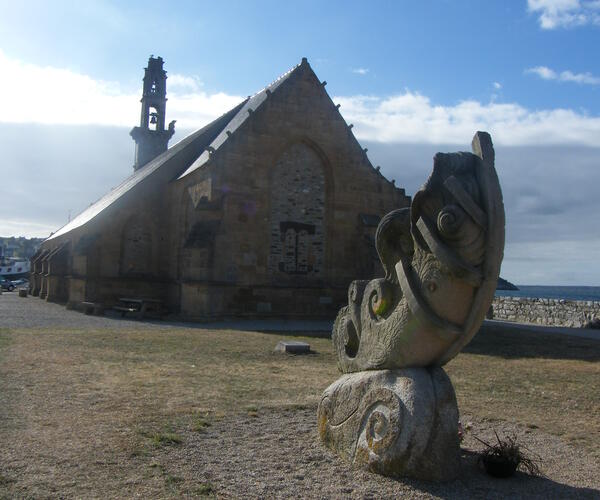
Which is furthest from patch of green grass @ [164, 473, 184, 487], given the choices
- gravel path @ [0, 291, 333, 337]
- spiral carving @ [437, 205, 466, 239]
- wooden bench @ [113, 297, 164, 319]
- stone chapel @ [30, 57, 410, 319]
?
wooden bench @ [113, 297, 164, 319]

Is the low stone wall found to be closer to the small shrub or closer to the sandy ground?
the sandy ground

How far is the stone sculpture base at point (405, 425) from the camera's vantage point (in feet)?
14.3

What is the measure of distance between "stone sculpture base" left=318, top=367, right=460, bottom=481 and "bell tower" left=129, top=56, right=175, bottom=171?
37.0m

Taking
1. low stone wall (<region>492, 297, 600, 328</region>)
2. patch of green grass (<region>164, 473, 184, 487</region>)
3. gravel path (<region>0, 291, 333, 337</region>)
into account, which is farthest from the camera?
low stone wall (<region>492, 297, 600, 328</region>)

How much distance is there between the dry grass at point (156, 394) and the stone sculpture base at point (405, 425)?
1238 mm

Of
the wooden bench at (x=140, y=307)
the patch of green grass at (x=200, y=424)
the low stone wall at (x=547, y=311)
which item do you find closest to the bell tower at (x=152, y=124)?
the wooden bench at (x=140, y=307)

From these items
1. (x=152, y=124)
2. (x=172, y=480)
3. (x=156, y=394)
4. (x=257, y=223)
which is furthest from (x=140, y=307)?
(x=152, y=124)

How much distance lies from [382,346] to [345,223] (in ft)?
57.7

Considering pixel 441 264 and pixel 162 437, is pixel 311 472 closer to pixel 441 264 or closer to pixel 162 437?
pixel 162 437

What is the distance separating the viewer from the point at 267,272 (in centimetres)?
2092

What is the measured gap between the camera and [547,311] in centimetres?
2253

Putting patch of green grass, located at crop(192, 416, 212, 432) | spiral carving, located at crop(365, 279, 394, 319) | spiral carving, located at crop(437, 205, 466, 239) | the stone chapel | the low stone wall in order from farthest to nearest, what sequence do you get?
the low stone wall
the stone chapel
patch of green grass, located at crop(192, 416, 212, 432)
spiral carving, located at crop(365, 279, 394, 319)
spiral carving, located at crop(437, 205, 466, 239)

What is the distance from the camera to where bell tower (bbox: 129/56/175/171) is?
3919 cm

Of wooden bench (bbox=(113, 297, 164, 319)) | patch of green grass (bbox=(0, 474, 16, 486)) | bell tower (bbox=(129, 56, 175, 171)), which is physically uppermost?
bell tower (bbox=(129, 56, 175, 171))
